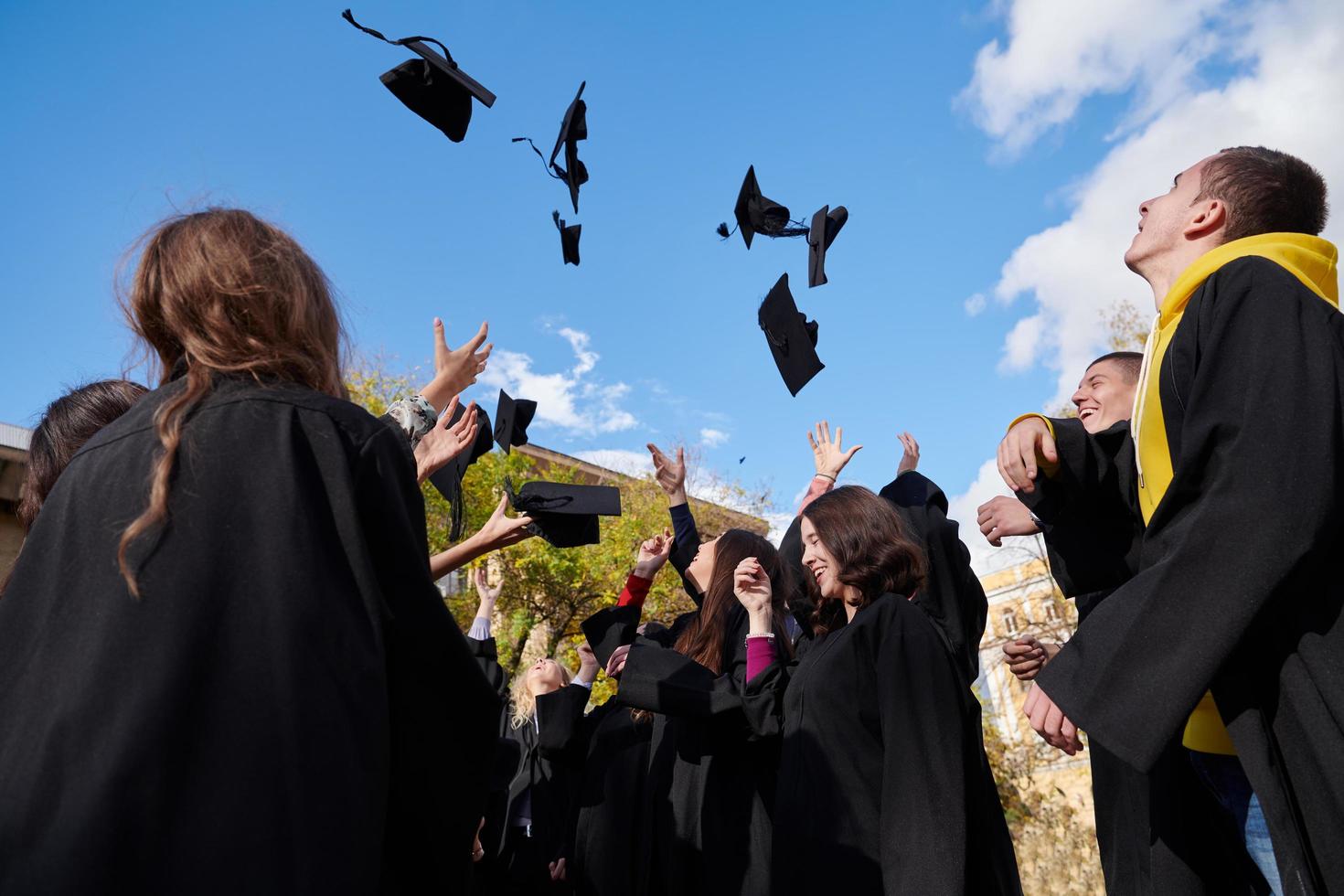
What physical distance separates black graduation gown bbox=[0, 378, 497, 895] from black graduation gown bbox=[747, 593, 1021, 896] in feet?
5.32

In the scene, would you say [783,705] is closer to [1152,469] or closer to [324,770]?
[1152,469]

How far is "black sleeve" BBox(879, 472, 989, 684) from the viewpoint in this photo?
3883mm

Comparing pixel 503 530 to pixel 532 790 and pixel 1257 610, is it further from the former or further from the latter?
pixel 532 790

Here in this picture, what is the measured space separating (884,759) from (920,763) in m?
0.18

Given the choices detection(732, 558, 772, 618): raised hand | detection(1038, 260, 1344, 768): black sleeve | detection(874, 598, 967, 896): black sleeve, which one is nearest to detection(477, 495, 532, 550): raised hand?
detection(732, 558, 772, 618): raised hand

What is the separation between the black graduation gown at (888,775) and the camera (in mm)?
2777

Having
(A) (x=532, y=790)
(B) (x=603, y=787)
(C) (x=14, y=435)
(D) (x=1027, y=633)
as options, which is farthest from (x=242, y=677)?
(C) (x=14, y=435)

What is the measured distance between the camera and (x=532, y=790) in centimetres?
596

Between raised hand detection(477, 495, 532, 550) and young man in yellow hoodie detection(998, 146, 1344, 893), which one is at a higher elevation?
raised hand detection(477, 495, 532, 550)

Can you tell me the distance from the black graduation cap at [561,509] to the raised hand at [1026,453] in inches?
85.9

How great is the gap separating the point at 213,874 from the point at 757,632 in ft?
8.92

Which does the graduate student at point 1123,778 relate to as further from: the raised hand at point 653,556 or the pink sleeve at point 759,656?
the raised hand at point 653,556

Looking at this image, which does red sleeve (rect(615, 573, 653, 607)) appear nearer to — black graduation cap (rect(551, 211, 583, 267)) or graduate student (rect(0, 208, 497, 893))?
black graduation cap (rect(551, 211, 583, 267))

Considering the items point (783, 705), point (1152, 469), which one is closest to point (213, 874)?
point (1152, 469)
